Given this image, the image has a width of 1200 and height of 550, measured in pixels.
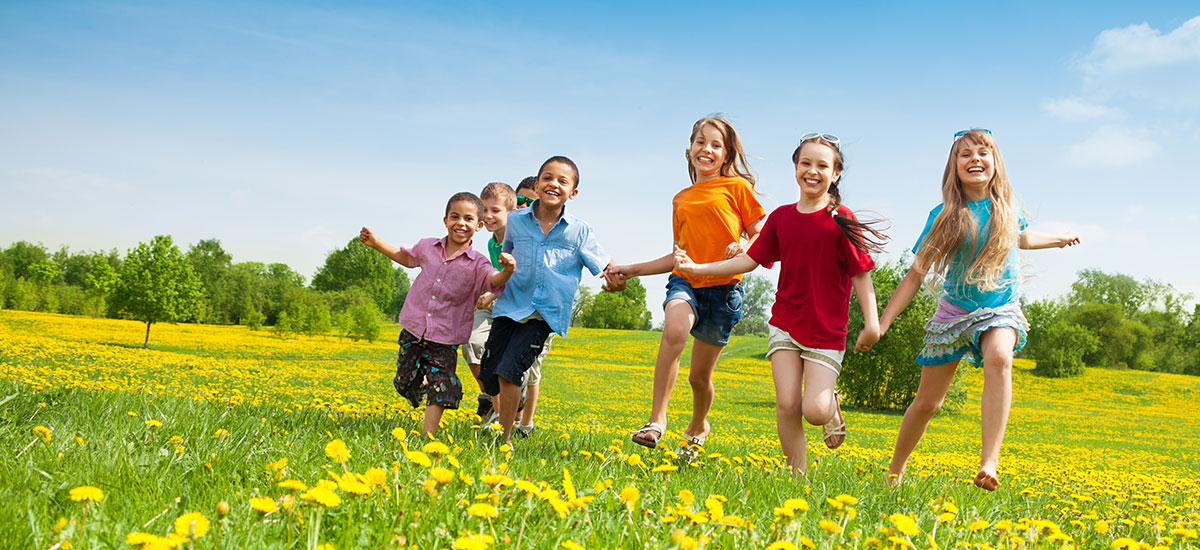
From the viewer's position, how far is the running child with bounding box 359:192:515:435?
16.4ft

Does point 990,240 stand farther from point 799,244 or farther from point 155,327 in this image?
point 155,327

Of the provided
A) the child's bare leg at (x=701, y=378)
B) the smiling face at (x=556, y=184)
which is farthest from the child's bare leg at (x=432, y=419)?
the child's bare leg at (x=701, y=378)

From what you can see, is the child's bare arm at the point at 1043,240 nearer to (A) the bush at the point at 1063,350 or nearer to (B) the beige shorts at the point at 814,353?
(B) the beige shorts at the point at 814,353

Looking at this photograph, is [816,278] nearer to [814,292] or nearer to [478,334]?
[814,292]

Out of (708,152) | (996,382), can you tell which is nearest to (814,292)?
(996,382)

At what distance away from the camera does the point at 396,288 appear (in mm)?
90500

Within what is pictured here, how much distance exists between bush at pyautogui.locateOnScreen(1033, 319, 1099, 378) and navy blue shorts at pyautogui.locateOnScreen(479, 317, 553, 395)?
4815 centimetres

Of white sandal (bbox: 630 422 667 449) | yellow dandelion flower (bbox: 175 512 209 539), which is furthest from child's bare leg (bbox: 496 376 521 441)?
yellow dandelion flower (bbox: 175 512 209 539)

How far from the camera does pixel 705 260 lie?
4.93 metres

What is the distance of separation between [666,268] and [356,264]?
3320 inches

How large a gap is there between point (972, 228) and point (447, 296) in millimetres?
3262

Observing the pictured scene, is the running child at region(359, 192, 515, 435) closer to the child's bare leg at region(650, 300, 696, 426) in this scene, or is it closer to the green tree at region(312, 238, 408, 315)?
the child's bare leg at region(650, 300, 696, 426)

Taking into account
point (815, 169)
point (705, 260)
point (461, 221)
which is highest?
point (815, 169)

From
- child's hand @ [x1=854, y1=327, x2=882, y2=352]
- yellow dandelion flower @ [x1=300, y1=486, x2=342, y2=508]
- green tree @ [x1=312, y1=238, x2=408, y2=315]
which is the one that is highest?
green tree @ [x1=312, y1=238, x2=408, y2=315]
